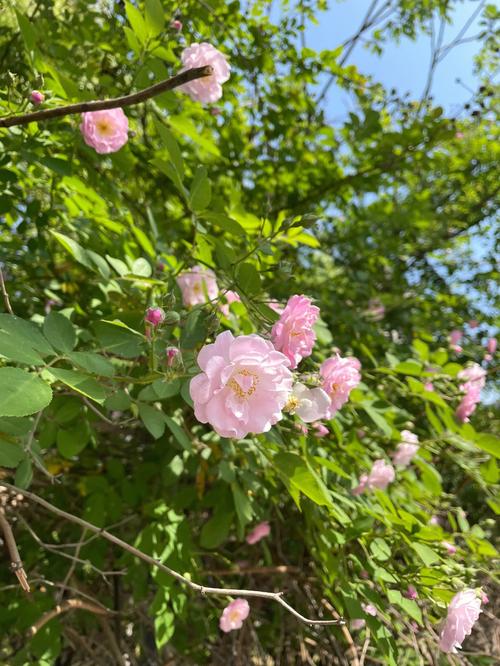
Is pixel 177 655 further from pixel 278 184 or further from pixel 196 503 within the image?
pixel 278 184

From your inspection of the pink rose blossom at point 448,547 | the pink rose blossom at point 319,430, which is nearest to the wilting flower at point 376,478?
the pink rose blossom at point 448,547

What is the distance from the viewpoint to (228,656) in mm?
1791

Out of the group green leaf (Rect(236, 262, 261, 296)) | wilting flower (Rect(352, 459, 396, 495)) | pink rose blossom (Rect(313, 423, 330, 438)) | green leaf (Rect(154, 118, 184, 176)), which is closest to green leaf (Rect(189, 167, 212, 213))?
green leaf (Rect(154, 118, 184, 176))

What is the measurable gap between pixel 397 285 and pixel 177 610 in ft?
6.79

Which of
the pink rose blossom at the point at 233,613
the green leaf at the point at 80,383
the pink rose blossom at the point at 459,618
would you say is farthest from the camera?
the pink rose blossom at the point at 233,613

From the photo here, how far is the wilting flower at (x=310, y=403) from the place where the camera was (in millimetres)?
926

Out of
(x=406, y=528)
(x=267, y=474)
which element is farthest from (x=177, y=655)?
(x=406, y=528)

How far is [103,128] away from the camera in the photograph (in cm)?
120

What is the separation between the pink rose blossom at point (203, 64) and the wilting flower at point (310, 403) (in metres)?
0.82

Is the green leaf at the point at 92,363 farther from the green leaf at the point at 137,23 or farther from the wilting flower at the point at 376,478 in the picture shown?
the wilting flower at the point at 376,478

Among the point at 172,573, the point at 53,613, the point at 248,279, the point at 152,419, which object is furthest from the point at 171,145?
the point at 53,613

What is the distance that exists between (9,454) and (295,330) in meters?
0.53

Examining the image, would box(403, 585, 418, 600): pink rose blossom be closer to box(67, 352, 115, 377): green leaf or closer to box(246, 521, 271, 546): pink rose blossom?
box(246, 521, 271, 546): pink rose blossom

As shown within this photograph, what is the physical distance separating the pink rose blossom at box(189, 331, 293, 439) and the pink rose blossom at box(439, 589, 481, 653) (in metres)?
0.58
